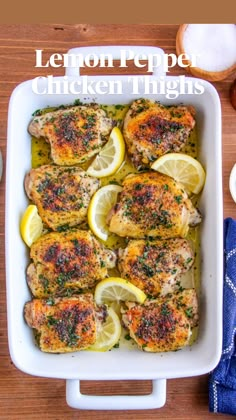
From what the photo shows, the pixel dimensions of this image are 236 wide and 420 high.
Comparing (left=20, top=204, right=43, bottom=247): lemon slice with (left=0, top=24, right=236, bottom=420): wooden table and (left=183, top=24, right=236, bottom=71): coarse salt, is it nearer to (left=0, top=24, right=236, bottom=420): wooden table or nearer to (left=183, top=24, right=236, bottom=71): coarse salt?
(left=0, top=24, right=236, bottom=420): wooden table

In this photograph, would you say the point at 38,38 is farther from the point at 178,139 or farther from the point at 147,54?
the point at 178,139

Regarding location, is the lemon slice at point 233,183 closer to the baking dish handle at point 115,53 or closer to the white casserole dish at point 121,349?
the white casserole dish at point 121,349

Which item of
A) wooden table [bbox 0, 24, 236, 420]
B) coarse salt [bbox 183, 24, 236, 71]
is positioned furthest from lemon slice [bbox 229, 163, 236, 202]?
coarse salt [bbox 183, 24, 236, 71]

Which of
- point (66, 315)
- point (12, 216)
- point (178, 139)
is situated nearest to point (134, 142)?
point (178, 139)

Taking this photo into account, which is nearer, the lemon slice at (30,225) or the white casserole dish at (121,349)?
the white casserole dish at (121,349)

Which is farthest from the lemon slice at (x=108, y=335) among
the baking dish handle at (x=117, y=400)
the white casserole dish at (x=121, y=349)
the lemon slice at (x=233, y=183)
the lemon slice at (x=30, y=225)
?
the lemon slice at (x=233, y=183)

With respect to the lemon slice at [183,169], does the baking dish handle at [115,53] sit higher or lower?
higher
